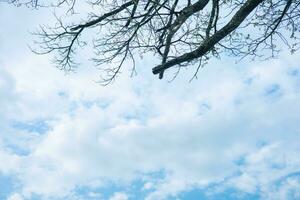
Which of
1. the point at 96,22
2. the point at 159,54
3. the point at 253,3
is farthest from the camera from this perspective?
the point at 96,22

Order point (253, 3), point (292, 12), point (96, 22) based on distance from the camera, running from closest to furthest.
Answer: point (253, 3) < point (292, 12) < point (96, 22)

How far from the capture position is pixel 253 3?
7555mm

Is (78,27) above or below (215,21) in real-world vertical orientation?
above

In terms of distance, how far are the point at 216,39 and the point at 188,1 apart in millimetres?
3145

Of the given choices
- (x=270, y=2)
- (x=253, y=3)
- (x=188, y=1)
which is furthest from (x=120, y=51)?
(x=253, y=3)

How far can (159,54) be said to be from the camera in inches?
397

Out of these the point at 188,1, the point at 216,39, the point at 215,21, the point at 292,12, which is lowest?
the point at 216,39

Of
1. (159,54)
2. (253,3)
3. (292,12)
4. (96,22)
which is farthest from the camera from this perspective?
(96,22)

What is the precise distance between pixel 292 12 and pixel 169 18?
2477 mm

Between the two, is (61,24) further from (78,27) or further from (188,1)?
(188,1)

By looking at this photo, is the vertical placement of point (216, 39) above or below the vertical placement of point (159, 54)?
below

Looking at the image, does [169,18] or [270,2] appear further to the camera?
[169,18]

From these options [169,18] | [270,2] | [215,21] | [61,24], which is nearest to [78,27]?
[61,24]

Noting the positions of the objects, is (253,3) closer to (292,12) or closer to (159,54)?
(292,12)
